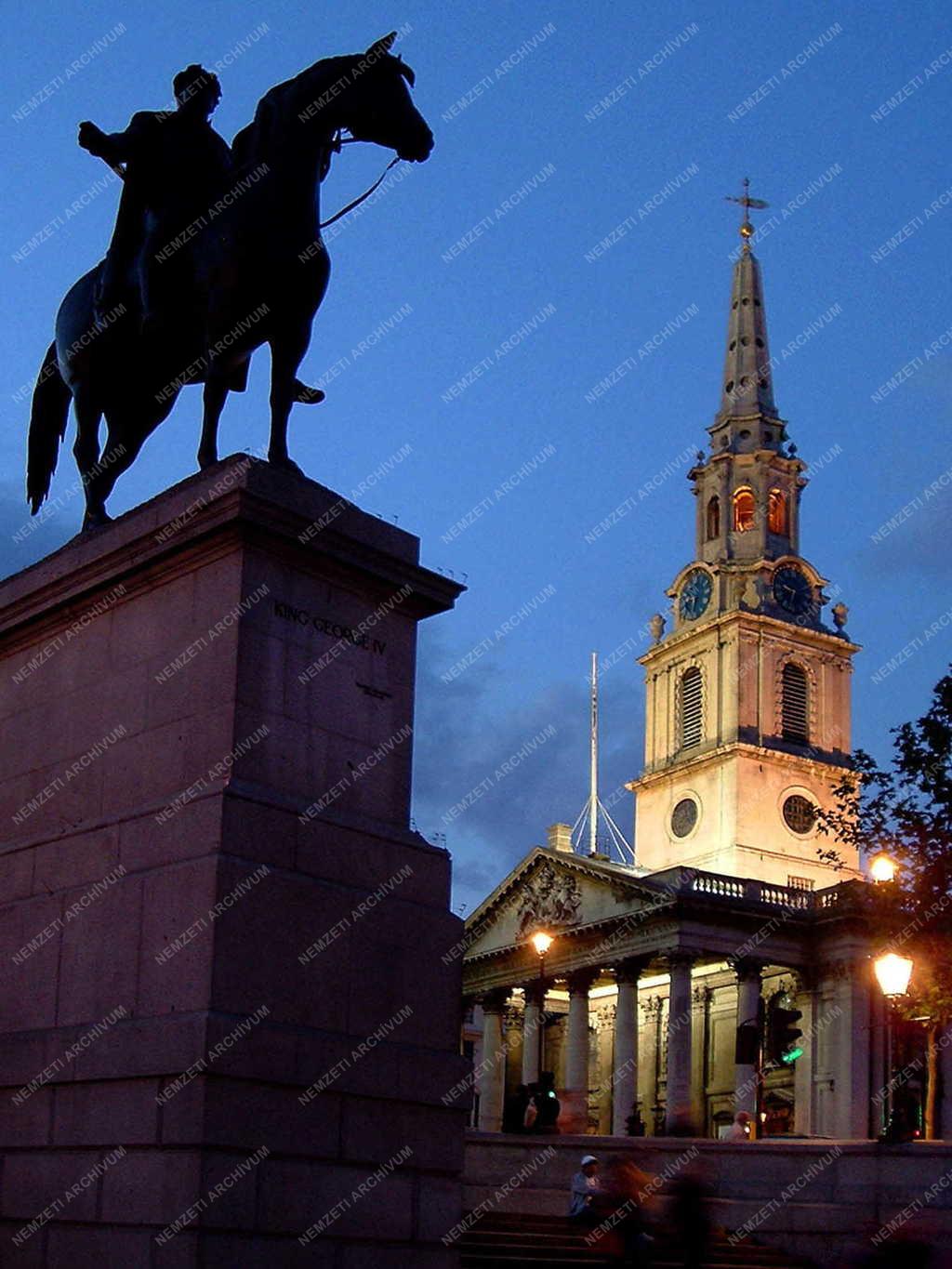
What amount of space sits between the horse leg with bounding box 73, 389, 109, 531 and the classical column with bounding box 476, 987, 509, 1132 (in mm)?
66206

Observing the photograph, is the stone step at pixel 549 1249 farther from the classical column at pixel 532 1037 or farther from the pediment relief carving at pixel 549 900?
the classical column at pixel 532 1037

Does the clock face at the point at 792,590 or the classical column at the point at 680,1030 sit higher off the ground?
the clock face at the point at 792,590

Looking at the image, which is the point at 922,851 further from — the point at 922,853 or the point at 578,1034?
the point at 578,1034

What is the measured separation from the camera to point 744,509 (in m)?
87.7

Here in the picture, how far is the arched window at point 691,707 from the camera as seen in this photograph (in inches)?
3295

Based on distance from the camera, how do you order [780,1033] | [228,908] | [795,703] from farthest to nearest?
1. [795,703]
2. [780,1033]
3. [228,908]

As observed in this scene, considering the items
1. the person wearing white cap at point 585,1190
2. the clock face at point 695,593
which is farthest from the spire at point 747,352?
the person wearing white cap at point 585,1190

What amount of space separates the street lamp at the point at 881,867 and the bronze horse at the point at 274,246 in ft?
58.4

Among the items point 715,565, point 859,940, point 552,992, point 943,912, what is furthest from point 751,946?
point 943,912

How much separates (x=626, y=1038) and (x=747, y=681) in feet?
66.8

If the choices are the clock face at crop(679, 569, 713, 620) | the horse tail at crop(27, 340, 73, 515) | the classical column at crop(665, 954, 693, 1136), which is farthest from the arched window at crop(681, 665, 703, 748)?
the horse tail at crop(27, 340, 73, 515)

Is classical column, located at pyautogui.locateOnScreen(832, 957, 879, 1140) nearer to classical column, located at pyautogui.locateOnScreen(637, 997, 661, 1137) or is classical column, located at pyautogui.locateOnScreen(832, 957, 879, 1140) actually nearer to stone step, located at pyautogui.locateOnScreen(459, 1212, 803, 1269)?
classical column, located at pyautogui.locateOnScreen(637, 997, 661, 1137)

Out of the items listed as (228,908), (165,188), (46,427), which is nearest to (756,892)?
(46,427)

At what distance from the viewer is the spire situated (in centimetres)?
9012
